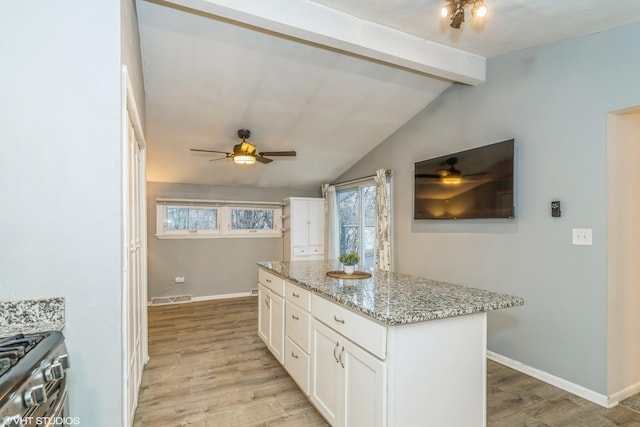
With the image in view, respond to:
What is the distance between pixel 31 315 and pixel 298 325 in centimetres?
156

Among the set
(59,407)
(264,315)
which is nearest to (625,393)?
(264,315)

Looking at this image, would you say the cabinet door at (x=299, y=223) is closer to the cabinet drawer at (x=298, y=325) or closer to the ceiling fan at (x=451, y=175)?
the ceiling fan at (x=451, y=175)

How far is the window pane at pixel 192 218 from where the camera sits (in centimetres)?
548

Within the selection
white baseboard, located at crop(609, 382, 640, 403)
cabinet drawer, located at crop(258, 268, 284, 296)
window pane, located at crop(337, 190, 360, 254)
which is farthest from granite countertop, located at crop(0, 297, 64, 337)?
window pane, located at crop(337, 190, 360, 254)

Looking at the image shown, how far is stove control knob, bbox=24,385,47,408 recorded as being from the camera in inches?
34.9

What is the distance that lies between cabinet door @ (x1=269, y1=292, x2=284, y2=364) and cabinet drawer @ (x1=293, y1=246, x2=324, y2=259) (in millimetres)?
2809

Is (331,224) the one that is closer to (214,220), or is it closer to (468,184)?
(214,220)

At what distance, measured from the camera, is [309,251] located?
602cm

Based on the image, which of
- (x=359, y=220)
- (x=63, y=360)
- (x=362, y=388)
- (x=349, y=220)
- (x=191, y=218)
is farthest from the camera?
(x=349, y=220)

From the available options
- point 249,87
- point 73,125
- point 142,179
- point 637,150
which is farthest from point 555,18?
point 142,179

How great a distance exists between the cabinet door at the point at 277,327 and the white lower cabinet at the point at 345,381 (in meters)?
0.63

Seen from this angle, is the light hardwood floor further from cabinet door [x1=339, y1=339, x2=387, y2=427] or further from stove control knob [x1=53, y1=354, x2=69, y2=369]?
stove control knob [x1=53, y1=354, x2=69, y2=369]

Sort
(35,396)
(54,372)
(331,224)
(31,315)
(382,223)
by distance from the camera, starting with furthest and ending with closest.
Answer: (331,224), (382,223), (31,315), (54,372), (35,396)

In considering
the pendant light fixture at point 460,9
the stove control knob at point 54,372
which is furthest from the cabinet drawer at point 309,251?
the stove control knob at point 54,372
